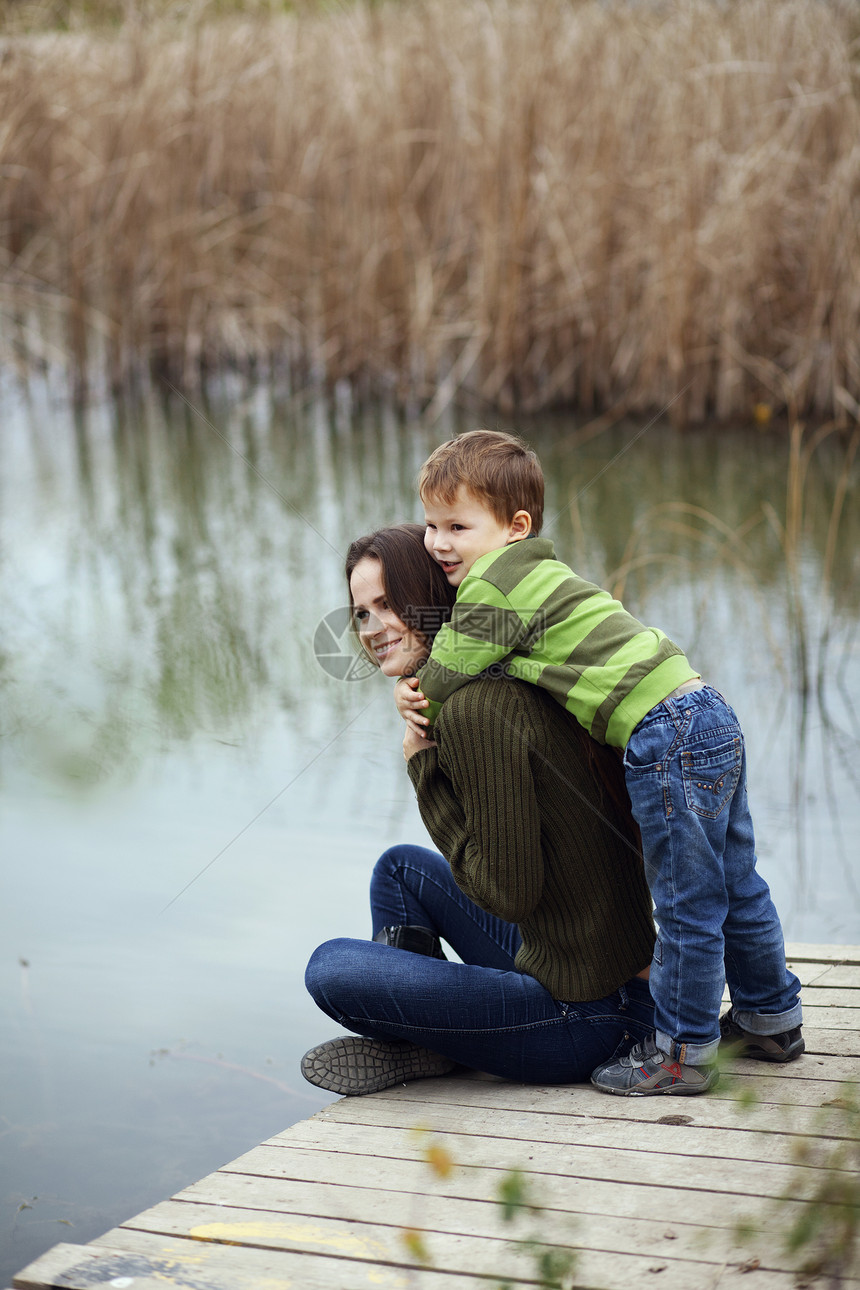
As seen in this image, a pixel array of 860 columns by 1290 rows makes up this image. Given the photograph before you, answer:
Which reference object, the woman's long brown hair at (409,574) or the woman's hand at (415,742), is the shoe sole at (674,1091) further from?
the woman's long brown hair at (409,574)

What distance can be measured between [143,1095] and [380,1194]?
0.63m

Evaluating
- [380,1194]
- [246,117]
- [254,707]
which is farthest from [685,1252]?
[246,117]

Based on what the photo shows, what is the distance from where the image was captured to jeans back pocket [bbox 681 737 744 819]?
4.58 ft

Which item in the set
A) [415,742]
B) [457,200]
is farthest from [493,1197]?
[457,200]

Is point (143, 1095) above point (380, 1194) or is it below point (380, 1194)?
below

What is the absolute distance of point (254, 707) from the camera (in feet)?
10.7

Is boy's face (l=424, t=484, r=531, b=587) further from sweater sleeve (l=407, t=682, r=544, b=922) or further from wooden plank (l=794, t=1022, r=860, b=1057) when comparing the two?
wooden plank (l=794, t=1022, r=860, b=1057)

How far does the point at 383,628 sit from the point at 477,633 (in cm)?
22

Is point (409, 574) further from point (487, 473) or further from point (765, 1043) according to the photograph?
point (765, 1043)

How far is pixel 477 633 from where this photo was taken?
1.40m

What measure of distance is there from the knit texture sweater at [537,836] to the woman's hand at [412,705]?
1.2 inches

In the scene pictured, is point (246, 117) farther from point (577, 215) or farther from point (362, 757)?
point (362, 757)

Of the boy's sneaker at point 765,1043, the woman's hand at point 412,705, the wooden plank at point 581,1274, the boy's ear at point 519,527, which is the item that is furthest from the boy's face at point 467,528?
the wooden plank at point 581,1274

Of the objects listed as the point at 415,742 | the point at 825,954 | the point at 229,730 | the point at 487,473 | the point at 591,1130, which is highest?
the point at 487,473
